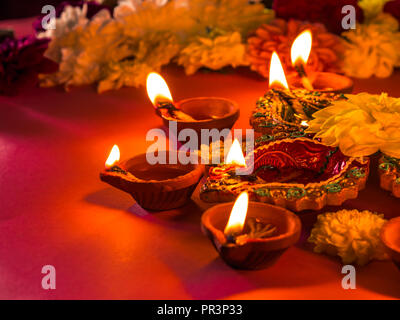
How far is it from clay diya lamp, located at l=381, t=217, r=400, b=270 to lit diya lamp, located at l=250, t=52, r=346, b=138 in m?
0.28

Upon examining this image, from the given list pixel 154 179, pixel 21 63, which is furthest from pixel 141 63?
pixel 154 179

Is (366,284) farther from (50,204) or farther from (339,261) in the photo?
(50,204)

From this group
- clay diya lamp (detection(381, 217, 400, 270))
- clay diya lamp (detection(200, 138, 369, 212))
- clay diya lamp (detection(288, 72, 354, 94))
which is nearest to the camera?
clay diya lamp (detection(381, 217, 400, 270))

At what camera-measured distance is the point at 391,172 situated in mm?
788

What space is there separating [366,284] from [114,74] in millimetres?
867

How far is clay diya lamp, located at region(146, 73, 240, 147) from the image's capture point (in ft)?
3.05

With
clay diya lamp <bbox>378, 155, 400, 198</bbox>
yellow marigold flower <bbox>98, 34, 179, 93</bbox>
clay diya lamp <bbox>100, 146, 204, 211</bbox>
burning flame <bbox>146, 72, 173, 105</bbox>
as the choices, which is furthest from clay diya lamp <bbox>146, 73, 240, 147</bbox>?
yellow marigold flower <bbox>98, 34, 179, 93</bbox>

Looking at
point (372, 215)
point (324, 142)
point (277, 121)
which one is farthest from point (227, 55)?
point (372, 215)

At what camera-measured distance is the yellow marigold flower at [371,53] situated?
1.30 m

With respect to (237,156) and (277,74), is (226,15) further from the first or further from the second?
(237,156)

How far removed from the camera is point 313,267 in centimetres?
67

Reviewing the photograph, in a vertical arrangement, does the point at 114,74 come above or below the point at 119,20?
below

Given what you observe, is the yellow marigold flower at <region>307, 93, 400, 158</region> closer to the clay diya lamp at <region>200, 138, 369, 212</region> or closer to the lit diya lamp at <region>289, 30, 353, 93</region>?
the clay diya lamp at <region>200, 138, 369, 212</region>

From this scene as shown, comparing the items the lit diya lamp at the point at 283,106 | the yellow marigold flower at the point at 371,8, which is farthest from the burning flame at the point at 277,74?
the yellow marigold flower at the point at 371,8
